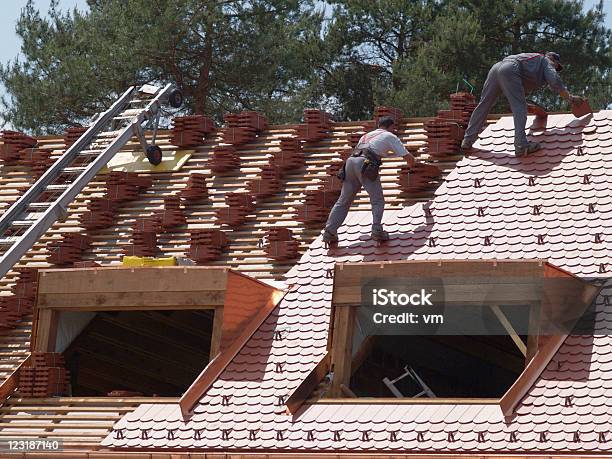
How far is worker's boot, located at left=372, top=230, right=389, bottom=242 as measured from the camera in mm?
18703

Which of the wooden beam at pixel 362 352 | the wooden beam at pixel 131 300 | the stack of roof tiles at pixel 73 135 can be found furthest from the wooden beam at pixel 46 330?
the stack of roof tiles at pixel 73 135

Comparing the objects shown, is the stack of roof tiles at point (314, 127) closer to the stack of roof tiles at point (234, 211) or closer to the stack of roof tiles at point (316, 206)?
the stack of roof tiles at point (234, 211)

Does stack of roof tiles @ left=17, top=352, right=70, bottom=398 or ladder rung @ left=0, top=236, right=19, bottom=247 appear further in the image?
ladder rung @ left=0, top=236, right=19, bottom=247

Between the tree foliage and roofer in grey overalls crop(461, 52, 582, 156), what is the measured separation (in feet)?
45.9

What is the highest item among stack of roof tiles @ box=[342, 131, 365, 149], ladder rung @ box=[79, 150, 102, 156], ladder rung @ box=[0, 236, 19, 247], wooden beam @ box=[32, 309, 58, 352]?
stack of roof tiles @ box=[342, 131, 365, 149]

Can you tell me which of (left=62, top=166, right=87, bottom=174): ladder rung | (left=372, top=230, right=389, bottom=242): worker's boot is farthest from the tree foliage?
(left=372, top=230, right=389, bottom=242): worker's boot

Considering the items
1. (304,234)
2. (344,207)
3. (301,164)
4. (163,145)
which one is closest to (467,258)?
(344,207)

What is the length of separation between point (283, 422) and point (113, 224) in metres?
6.57

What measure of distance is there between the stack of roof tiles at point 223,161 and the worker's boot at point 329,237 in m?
3.98

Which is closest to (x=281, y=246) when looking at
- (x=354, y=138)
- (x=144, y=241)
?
(x=144, y=241)

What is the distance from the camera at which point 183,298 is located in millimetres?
18703

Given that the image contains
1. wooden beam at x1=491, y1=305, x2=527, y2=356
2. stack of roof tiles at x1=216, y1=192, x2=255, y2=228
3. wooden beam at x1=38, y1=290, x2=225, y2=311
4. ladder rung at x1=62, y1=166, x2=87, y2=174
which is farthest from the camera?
ladder rung at x1=62, y1=166, x2=87, y2=174

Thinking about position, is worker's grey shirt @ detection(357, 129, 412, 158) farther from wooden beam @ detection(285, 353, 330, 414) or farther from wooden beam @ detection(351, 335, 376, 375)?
wooden beam @ detection(285, 353, 330, 414)

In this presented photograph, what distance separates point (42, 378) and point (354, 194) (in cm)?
482
